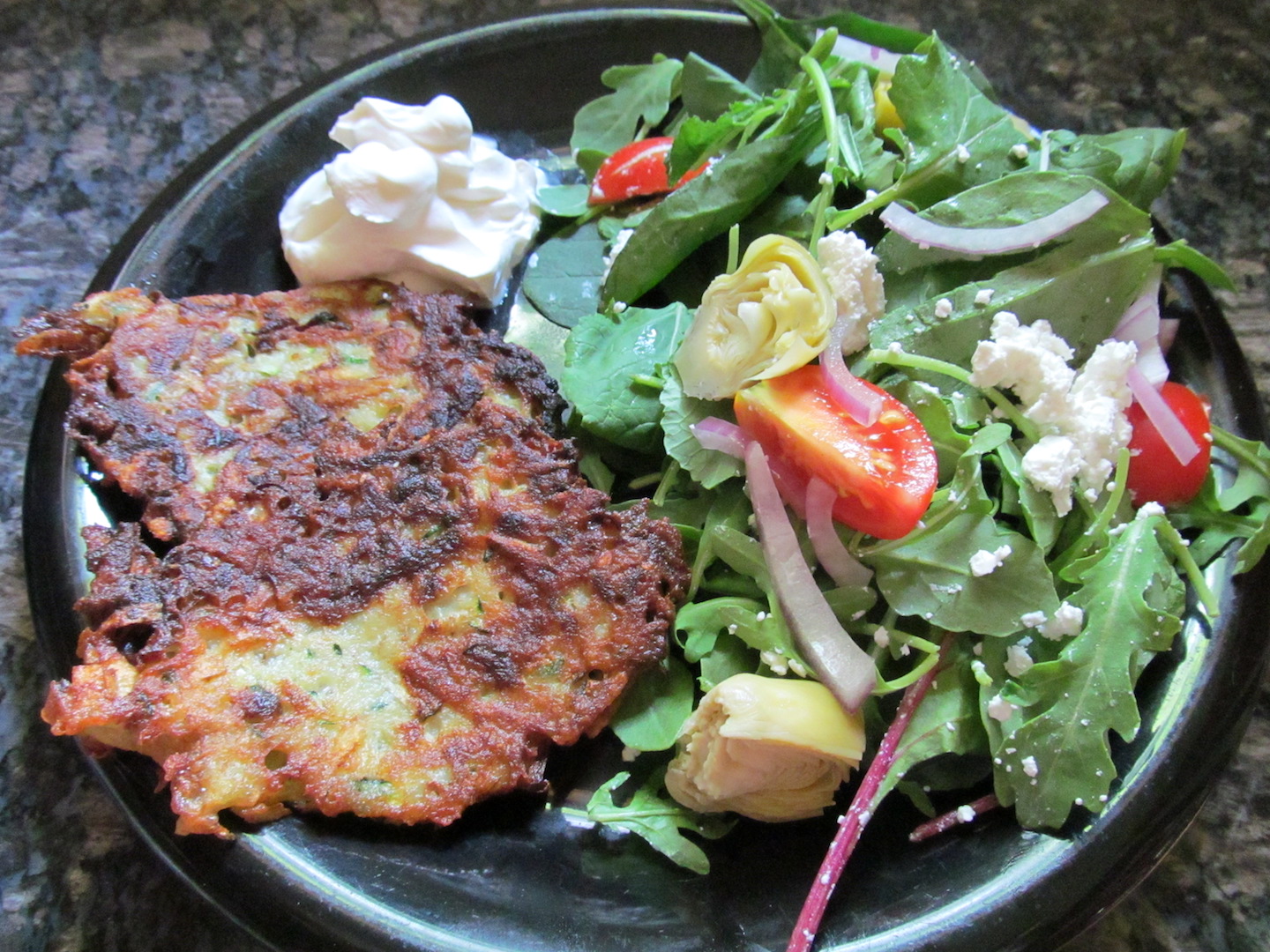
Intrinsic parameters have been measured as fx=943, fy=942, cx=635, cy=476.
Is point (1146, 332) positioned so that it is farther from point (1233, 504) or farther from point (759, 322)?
point (759, 322)

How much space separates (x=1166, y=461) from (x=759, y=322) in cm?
75

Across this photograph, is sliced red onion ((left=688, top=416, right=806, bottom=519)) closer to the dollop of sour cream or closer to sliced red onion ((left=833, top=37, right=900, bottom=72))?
the dollop of sour cream

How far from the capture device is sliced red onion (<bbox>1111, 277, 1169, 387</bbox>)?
164 cm

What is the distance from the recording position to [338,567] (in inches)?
57.9

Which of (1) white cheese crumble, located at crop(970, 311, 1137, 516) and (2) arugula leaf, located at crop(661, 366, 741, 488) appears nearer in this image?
(1) white cheese crumble, located at crop(970, 311, 1137, 516)

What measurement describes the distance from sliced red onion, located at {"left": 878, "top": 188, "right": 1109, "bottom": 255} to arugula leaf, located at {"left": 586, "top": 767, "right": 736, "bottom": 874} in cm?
102

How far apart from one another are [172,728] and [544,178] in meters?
1.38

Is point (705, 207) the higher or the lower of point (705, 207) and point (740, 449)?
the higher

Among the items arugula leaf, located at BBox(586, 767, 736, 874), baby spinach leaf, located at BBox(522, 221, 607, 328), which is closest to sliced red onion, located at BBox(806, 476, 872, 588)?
arugula leaf, located at BBox(586, 767, 736, 874)

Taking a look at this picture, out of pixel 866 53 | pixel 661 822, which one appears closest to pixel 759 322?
pixel 661 822

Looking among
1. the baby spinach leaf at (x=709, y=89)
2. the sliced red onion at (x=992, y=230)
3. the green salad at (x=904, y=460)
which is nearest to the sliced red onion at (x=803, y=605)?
the green salad at (x=904, y=460)

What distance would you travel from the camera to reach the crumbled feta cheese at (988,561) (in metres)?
1.39

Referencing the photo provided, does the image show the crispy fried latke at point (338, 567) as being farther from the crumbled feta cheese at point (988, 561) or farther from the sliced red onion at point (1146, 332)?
the sliced red onion at point (1146, 332)

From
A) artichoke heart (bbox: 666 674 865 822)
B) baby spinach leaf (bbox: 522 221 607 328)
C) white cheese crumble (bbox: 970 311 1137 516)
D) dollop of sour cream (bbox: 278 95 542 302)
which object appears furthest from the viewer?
baby spinach leaf (bbox: 522 221 607 328)
